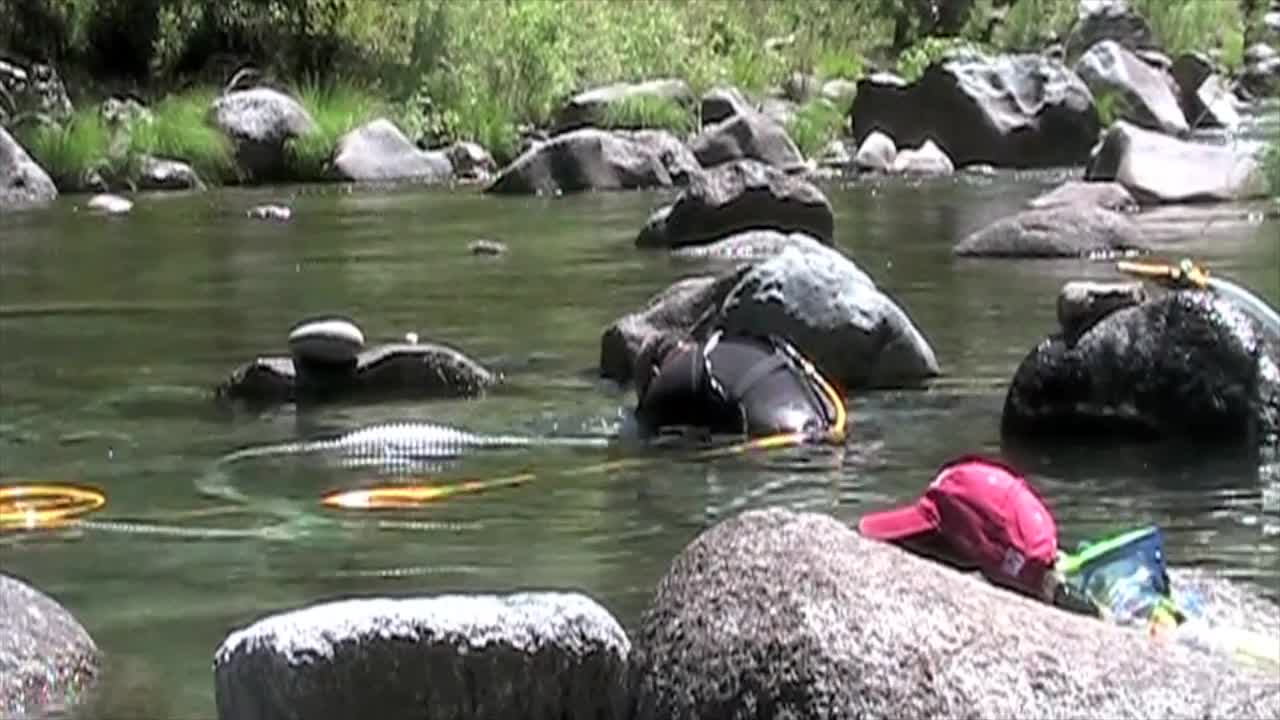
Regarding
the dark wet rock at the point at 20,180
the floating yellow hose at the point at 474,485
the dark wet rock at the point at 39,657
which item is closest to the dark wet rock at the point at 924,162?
the dark wet rock at the point at 20,180

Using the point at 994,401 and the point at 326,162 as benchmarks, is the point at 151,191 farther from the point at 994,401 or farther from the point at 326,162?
the point at 994,401

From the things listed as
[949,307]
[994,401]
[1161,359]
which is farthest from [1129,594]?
[949,307]

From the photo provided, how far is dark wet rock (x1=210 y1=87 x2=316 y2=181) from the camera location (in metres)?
27.5

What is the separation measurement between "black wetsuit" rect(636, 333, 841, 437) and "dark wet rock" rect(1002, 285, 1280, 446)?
0.77 m

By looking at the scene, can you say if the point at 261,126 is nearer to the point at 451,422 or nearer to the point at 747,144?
the point at 747,144

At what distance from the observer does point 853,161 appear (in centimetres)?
2722

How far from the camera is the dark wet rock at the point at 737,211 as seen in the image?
18781 mm

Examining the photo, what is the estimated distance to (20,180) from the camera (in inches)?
992

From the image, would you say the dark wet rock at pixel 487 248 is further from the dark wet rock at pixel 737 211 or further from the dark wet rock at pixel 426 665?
the dark wet rock at pixel 426 665

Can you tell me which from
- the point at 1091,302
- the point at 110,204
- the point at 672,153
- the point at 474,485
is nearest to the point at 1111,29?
the point at 672,153

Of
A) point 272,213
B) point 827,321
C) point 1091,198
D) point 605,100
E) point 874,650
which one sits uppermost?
point 874,650

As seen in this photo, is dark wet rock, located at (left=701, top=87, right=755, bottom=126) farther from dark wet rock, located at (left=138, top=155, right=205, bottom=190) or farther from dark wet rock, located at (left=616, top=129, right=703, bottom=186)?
dark wet rock, located at (left=138, top=155, right=205, bottom=190)

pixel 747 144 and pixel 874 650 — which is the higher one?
pixel 874 650

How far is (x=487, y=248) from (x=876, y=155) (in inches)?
349
